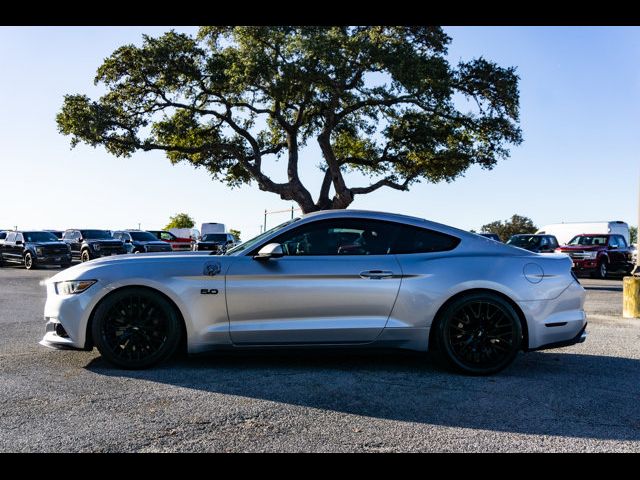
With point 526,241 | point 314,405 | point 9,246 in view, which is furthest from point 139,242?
point 314,405

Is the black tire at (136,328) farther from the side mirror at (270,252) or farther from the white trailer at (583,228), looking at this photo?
the white trailer at (583,228)

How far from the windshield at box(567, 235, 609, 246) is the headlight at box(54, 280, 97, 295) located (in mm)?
25441

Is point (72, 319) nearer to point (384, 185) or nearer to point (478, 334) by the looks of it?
point (478, 334)

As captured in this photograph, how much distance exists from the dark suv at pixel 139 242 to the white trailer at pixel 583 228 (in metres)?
19.6

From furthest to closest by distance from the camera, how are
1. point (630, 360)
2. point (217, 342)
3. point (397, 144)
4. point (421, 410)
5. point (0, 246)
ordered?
1. point (0, 246)
2. point (397, 144)
3. point (630, 360)
4. point (217, 342)
5. point (421, 410)

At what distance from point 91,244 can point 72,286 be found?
26.4 metres

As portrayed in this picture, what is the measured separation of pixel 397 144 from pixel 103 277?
2376cm

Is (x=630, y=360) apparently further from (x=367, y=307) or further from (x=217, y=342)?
(x=217, y=342)

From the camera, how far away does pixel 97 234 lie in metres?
32.3

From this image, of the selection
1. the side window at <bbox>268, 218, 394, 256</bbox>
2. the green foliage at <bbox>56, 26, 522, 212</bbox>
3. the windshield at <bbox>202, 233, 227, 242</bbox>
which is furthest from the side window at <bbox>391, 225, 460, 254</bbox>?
the windshield at <bbox>202, 233, 227, 242</bbox>

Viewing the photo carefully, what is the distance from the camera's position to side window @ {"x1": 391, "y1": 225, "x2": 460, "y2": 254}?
6.06 m

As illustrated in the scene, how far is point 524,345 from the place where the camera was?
5.95 m
